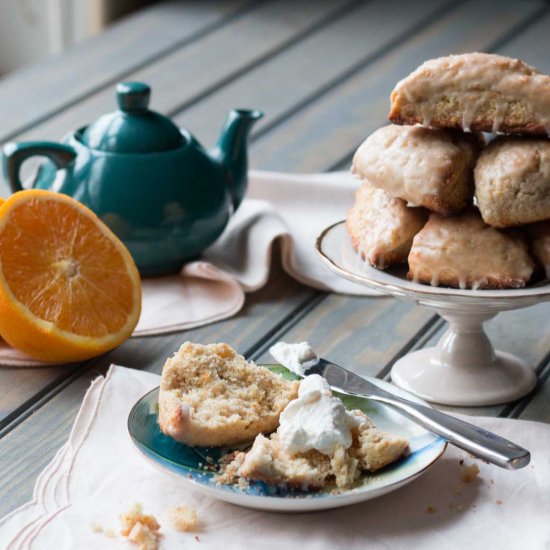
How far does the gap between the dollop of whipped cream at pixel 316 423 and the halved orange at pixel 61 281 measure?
382 millimetres

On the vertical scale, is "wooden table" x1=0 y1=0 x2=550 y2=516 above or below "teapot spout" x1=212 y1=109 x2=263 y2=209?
below

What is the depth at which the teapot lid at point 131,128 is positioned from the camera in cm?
162

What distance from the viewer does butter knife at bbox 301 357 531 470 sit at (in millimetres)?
1016

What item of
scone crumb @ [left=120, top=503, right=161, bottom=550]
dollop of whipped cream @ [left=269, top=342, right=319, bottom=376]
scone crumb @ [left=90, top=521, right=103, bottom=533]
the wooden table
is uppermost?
scone crumb @ [left=120, top=503, right=161, bottom=550]

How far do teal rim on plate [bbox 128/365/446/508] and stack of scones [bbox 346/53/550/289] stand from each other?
0.17 meters

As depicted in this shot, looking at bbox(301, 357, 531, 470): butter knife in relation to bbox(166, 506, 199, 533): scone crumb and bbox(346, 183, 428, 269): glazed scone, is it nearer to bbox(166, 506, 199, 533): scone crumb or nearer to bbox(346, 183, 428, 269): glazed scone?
bbox(346, 183, 428, 269): glazed scone

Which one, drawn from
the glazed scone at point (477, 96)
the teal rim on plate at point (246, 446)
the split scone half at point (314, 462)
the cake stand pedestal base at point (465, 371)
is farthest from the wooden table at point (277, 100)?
the glazed scone at point (477, 96)

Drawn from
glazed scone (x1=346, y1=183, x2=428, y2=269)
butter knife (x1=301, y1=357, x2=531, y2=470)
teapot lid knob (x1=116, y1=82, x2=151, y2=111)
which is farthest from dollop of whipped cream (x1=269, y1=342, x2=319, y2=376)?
teapot lid knob (x1=116, y1=82, x2=151, y2=111)

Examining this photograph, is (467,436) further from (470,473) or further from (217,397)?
(217,397)

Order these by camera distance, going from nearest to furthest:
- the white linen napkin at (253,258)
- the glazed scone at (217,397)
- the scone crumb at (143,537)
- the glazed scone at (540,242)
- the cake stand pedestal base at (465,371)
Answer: the scone crumb at (143,537) → the glazed scone at (217,397) → the glazed scone at (540,242) → the cake stand pedestal base at (465,371) → the white linen napkin at (253,258)

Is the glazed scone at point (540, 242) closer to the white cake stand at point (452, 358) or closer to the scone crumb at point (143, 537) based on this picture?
the white cake stand at point (452, 358)

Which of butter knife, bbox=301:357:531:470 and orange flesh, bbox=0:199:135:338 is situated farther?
orange flesh, bbox=0:199:135:338

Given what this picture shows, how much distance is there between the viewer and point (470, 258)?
46.2 inches

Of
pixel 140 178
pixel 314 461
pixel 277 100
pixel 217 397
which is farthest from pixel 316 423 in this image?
pixel 277 100
